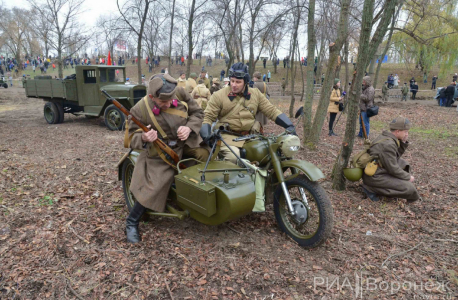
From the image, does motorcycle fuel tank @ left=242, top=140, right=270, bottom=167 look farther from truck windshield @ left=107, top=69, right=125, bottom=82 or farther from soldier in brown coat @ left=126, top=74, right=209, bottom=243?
truck windshield @ left=107, top=69, right=125, bottom=82

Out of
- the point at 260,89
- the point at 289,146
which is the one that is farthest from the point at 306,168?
the point at 260,89

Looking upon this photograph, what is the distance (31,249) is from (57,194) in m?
1.42

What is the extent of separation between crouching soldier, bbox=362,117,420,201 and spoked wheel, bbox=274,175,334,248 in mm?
1704

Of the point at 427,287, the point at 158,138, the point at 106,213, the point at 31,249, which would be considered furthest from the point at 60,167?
the point at 427,287

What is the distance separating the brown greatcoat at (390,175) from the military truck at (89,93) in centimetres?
751

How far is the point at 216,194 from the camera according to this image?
2904 mm

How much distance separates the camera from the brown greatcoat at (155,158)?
3.32 m

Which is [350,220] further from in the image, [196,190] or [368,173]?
[196,190]

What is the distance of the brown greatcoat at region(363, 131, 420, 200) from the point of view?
443 cm

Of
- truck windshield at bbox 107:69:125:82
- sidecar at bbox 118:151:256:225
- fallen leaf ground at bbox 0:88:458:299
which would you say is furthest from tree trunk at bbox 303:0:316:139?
truck windshield at bbox 107:69:125:82

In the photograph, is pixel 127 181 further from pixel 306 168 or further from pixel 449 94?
pixel 449 94

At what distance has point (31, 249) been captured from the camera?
315 cm

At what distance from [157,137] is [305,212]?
1.71 meters

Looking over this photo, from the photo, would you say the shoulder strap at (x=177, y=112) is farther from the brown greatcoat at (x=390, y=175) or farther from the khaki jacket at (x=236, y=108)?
the brown greatcoat at (x=390, y=175)
